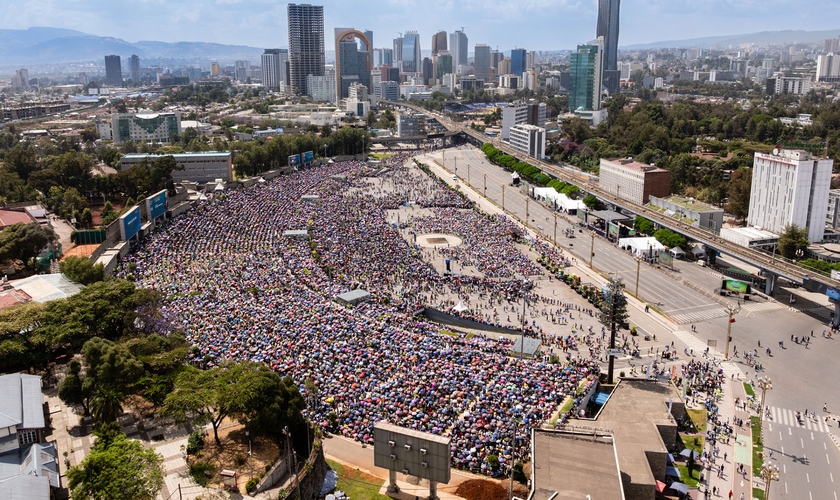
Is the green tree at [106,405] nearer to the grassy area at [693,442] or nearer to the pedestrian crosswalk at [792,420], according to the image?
the grassy area at [693,442]

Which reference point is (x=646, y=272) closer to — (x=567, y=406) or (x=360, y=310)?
(x=360, y=310)

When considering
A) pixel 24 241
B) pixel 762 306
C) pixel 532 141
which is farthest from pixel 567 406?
pixel 532 141

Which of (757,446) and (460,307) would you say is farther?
(460,307)

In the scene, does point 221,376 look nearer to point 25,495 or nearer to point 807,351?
point 25,495

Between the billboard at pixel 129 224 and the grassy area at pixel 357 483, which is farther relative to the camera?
the billboard at pixel 129 224

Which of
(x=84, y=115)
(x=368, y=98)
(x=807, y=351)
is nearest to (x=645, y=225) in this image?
(x=807, y=351)

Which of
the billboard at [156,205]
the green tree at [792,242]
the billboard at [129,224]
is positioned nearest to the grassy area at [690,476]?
the green tree at [792,242]
